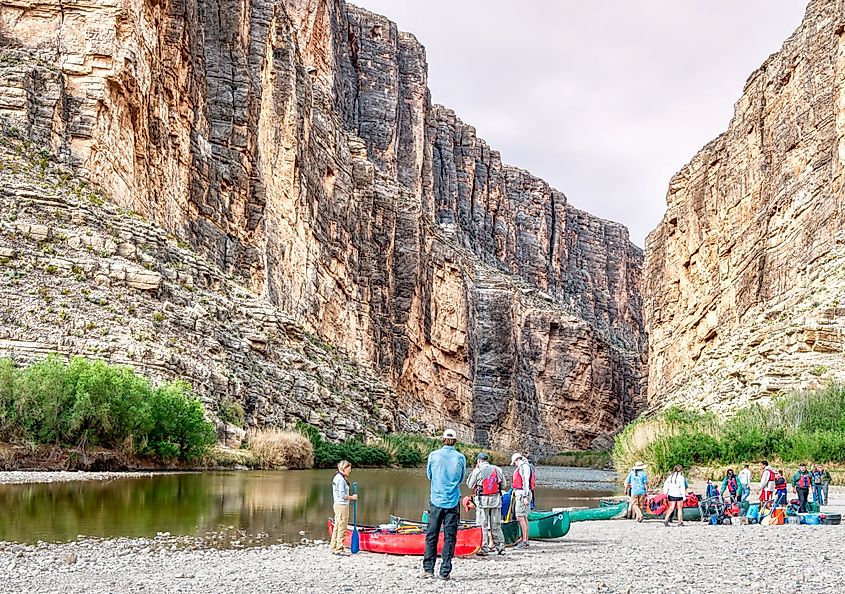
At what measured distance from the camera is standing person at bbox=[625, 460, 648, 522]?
74.4 feet

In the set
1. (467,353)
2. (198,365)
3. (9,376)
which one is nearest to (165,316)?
(198,365)

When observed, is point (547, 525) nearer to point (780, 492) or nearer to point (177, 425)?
point (780, 492)

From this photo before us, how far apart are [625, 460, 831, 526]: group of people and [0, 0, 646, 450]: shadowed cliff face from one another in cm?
2846

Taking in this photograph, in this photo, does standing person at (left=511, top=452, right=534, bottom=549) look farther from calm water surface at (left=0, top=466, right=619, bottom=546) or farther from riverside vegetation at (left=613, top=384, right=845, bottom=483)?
riverside vegetation at (left=613, top=384, right=845, bottom=483)

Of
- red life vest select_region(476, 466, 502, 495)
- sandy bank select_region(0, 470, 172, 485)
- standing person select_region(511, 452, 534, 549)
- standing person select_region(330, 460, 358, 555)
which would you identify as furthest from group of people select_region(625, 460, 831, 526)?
sandy bank select_region(0, 470, 172, 485)

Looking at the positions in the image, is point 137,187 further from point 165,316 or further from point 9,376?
point 9,376

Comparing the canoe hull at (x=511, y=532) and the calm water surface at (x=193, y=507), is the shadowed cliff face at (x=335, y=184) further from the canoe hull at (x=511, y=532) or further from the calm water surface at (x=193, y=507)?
the canoe hull at (x=511, y=532)

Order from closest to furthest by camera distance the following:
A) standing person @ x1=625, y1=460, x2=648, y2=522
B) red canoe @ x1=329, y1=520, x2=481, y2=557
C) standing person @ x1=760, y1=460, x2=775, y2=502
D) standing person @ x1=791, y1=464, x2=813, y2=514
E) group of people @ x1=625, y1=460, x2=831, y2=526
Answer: red canoe @ x1=329, y1=520, x2=481, y2=557, group of people @ x1=625, y1=460, x2=831, y2=526, standing person @ x1=625, y1=460, x2=648, y2=522, standing person @ x1=760, y1=460, x2=775, y2=502, standing person @ x1=791, y1=464, x2=813, y2=514

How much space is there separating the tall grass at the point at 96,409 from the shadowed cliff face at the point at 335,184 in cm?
1236

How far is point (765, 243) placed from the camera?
6316 cm

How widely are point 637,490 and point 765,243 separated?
1756 inches

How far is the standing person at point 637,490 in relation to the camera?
22.7 m

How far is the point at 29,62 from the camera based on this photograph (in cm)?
5159

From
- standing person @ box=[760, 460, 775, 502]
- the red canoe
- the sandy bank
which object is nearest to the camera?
the red canoe
